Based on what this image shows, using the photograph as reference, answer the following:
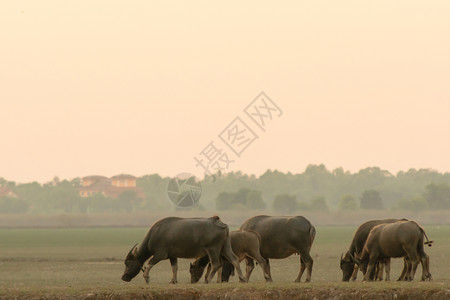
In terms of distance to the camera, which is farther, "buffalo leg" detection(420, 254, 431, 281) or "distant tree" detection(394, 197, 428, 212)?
"distant tree" detection(394, 197, 428, 212)

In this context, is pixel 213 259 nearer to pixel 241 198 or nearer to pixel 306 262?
pixel 306 262

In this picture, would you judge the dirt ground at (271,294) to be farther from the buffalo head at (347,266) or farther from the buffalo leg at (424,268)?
the buffalo head at (347,266)

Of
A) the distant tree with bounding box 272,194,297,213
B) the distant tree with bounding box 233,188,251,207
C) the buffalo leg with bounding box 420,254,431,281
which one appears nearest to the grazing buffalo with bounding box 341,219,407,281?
the buffalo leg with bounding box 420,254,431,281

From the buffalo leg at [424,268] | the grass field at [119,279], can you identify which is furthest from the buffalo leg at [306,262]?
the buffalo leg at [424,268]

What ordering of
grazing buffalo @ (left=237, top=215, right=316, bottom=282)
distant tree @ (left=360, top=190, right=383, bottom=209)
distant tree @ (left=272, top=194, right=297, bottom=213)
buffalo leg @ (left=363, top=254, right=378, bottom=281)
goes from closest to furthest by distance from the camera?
buffalo leg @ (left=363, top=254, right=378, bottom=281)
grazing buffalo @ (left=237, top=215, right=316, bottom=282)
distant tree @ (left=360, top=190, right=383, bottom=209)
distant tree @ (left=272, top=194, right=297, bottom=213)

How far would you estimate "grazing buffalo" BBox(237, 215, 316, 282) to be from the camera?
2572cm

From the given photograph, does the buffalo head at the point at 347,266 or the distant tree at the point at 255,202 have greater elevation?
the distant tree at the point at 255,202

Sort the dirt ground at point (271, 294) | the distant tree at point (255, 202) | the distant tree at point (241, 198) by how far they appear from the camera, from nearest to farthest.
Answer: the dirt ground at point (271, 294)
the distant tree at point (255, 202)
the distant tree at point (241, 198)

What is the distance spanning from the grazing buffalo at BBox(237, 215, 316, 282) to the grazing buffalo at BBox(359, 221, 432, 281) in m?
→ 1.60

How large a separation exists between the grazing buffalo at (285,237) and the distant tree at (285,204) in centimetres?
16964

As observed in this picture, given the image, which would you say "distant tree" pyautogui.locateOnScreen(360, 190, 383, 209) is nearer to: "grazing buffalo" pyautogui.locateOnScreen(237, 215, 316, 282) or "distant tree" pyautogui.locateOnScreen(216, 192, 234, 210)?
"distant tree" pyautogui.locateOnScreen(216, 192, 234, 210)

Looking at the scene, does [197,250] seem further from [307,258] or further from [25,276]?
[25,276]

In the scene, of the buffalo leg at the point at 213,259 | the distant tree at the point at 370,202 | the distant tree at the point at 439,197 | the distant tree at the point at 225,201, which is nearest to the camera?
the buffalo leg at the point at 213,259

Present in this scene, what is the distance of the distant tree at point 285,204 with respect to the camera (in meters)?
196
